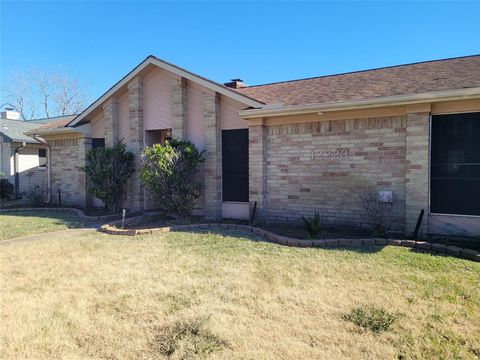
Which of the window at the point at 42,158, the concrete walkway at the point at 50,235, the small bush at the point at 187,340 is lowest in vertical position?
the small bush at the point at 187,340

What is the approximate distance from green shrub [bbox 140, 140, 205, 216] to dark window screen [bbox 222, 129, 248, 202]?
844mm

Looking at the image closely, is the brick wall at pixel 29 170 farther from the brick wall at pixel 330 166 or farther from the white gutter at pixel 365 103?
the white gutter at pixel 365 103

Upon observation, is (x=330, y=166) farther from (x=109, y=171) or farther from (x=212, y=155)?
(x=109, y=171)

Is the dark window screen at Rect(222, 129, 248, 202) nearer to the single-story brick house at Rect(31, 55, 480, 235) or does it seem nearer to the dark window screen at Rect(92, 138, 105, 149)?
the single-story brick house at Rect(31, 55, 480, 235)

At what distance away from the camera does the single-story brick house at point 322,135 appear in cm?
750

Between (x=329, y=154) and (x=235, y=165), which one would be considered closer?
(x=329, y=154)

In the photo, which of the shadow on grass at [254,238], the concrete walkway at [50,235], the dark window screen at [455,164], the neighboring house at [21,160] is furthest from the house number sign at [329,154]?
the neighboring house at [21,160]

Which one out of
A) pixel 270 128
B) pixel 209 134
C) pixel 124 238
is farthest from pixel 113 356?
pixel 209 134

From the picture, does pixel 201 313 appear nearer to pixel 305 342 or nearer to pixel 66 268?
pixel 305 342

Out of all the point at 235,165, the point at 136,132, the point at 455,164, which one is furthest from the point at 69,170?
the point at 455,164

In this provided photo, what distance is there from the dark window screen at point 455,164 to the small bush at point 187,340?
20.5 feet

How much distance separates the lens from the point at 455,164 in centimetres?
752

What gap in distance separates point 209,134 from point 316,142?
3468mm

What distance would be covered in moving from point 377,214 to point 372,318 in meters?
4.08
